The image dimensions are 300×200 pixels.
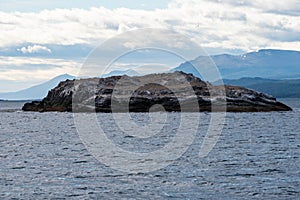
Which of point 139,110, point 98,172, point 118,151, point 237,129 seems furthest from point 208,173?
point 139,110

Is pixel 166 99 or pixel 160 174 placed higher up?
pixel 166 99

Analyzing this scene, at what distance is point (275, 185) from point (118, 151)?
28.6 m

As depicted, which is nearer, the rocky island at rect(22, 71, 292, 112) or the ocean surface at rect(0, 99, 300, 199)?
the ocean surface at rect(0, 99, 300, 199)

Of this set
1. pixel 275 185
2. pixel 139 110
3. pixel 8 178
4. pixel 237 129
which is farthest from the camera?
pixel 139 110

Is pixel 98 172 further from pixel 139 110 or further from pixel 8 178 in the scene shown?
pixel 139 110

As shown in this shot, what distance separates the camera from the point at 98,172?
5109 cm

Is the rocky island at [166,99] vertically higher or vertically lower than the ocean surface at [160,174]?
higher

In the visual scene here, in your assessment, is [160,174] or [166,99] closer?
[160,174]

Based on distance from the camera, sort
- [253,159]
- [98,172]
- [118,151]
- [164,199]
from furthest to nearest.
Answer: [118,151] → [253,159] → [98,172] → [164,199]

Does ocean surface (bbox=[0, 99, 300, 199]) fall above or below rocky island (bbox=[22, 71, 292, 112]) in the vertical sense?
below

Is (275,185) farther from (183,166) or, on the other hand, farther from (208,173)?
(183,166)

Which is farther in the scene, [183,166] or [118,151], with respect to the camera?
[118,151]

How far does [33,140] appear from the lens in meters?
86.2

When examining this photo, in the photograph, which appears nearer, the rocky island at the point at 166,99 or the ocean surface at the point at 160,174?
the ocean surface at the point at 160,174
